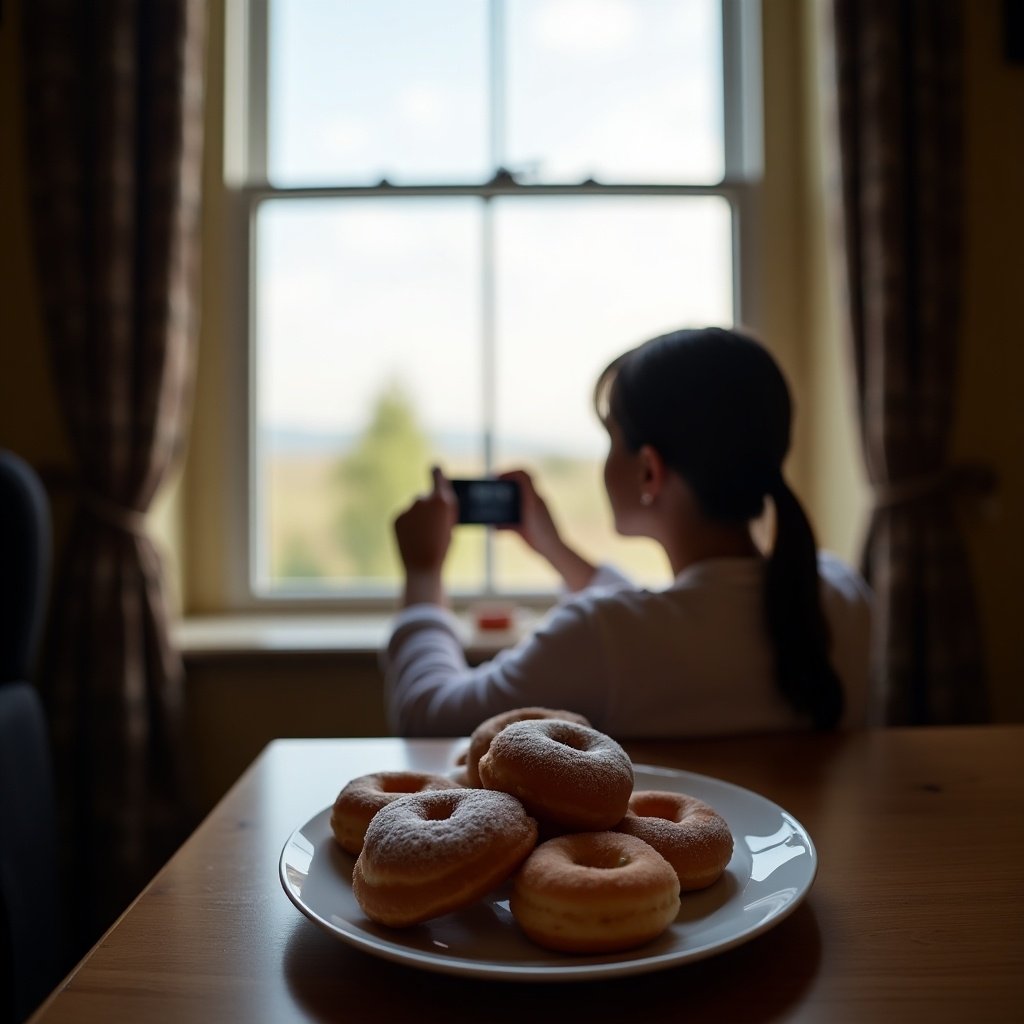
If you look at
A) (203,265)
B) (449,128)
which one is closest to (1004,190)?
(449,128)

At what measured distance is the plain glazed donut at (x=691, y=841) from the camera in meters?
0.52

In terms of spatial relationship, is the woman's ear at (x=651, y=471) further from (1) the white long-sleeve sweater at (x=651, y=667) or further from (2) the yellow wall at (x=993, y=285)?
(2) the yellow wall at (x=993, y=285)

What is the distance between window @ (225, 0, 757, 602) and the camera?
2.22 metres

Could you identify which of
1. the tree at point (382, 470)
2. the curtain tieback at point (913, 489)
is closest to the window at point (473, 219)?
the tree at point (382, 470)

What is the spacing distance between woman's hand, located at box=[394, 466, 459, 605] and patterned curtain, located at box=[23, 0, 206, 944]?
2.72 feet

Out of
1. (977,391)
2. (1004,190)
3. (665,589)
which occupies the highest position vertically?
(1004,190)

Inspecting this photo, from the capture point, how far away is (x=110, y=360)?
185 centimetres

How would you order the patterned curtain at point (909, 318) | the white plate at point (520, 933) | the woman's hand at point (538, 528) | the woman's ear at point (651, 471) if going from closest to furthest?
1. the white plate at point (520, 933)
2. the woman's ear at point (651, 471)
3. the woman's hand at point (538, 528)
4. the patterned curtain at point (909, 318)

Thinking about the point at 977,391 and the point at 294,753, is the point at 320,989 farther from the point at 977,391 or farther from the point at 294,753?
the point at 977,391

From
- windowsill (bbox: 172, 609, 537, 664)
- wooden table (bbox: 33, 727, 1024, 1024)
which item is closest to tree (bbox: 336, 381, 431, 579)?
windowsill (bbox: 172, 609, 537, 664)

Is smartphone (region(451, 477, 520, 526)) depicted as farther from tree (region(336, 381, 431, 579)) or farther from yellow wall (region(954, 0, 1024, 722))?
yellow wall (region(954, 0, 1024, 722))

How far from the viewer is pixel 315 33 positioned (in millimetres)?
2225

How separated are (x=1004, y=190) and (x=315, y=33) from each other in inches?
66.5

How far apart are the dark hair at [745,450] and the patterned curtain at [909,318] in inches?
36.7
